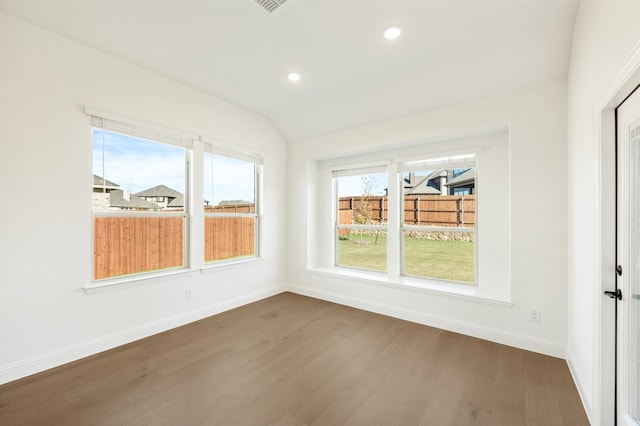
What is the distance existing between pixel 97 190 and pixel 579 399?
455 centimetres

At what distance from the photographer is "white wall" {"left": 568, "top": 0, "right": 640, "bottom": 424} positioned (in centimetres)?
146

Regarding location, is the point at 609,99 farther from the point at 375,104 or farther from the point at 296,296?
the point at 296,296

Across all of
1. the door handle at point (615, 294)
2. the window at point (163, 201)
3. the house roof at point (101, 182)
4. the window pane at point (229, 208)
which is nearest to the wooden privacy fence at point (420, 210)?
the window pane at point (229, 208)

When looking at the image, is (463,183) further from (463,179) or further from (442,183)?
(442,183)

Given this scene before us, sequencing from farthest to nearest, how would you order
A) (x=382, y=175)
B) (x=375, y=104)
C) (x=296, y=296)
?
(x=296, y=296) → (x=382, y=175) → (x=375, y=104)

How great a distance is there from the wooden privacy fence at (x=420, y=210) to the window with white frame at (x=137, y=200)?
251 cm

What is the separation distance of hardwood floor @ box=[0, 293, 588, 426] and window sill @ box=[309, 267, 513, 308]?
0.44m

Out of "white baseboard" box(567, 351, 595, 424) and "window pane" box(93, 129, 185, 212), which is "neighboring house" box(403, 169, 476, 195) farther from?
"window pane" box(93, 129, 185, 212)

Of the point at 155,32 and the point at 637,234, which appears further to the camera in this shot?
the point at 155,32

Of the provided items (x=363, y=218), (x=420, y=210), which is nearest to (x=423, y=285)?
(x=420, y=210)

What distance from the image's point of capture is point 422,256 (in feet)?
12.9

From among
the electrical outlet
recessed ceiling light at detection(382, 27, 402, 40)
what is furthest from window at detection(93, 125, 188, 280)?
the electrical outlet

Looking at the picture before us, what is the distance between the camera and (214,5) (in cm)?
216

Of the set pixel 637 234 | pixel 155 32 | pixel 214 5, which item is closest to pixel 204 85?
pixel 155 32
